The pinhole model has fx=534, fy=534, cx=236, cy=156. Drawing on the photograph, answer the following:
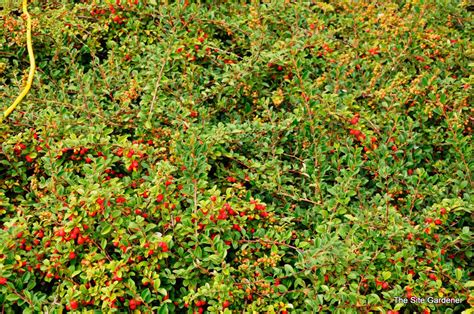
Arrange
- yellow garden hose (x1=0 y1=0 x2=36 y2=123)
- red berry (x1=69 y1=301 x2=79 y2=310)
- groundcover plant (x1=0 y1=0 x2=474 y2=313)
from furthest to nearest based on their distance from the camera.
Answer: yellow garden hose (x1=0 y1=0 x2=36 y2=123)
groundcover plant (x1=0 y1=0 x2=474 y2=313)
red berry (x1=69 y1=301 x2=79 y2=310)

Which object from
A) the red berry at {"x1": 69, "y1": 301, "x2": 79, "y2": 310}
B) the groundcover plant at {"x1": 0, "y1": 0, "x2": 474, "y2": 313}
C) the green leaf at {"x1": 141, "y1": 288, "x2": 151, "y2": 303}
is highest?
the groundcover plant at {"x1": 0, "y1": 0, "x2": 474, "y2": 313}

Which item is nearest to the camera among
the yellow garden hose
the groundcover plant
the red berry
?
the red berry

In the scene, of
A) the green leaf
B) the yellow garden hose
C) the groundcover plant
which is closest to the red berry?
the groundcover plant

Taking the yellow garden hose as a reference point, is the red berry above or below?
below

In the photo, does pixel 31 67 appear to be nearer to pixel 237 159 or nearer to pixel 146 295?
pixel 237 159

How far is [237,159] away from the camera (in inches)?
97.4

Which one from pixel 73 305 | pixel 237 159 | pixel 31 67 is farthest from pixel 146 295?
pixel 31 67

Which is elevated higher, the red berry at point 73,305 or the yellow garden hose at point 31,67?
the yellow garden hose at point 31,67

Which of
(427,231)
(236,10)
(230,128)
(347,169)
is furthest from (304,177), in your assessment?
(236,10)

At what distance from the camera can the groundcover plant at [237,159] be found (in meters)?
2.02

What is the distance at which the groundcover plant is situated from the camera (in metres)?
2.02

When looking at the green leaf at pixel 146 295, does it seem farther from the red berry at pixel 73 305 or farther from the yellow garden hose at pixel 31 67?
the yellow garden hose at pixel 31 67

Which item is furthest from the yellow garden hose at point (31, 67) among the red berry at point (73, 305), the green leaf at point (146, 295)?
the green leaf at point (146, 295)

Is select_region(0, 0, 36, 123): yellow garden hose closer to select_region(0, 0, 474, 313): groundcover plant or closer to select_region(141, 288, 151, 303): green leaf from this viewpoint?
select_region(0, 0, 474, 313): groundcover plant
